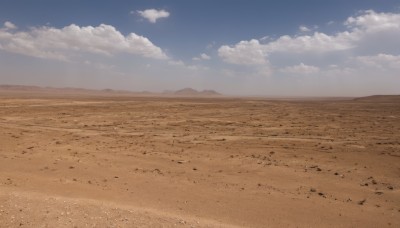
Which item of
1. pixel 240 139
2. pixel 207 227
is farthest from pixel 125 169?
pixel 240 139

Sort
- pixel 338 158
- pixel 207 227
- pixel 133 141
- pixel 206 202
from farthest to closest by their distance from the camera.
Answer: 1. pixel 133 141
2. pixel 338 158
3. pixel 206 202
4. pixel 207 227

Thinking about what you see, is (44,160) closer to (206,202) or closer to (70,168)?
(70,168)

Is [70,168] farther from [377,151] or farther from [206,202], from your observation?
[377,151]

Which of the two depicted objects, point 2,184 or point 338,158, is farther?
point 338,158

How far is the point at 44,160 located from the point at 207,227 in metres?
7.43

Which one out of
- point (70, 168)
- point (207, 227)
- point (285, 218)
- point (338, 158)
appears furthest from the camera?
point (338, 158)

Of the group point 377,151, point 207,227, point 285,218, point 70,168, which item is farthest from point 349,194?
point 70,168

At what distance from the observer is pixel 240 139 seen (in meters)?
16.4

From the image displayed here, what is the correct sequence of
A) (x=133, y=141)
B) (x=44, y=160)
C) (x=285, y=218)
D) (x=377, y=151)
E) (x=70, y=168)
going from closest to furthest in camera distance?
(x=285, y=218) → (x=70, y=168) → (x=44, y=160) → (x=377, y=151) → (x=133, y=141)

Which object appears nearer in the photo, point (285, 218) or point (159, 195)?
point (285, 218)

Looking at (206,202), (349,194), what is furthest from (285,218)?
(349,194)

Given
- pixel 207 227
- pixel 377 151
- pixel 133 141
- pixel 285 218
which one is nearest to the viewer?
pixel 207 227

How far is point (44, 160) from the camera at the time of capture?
11.5 m

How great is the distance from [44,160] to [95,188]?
392cm
